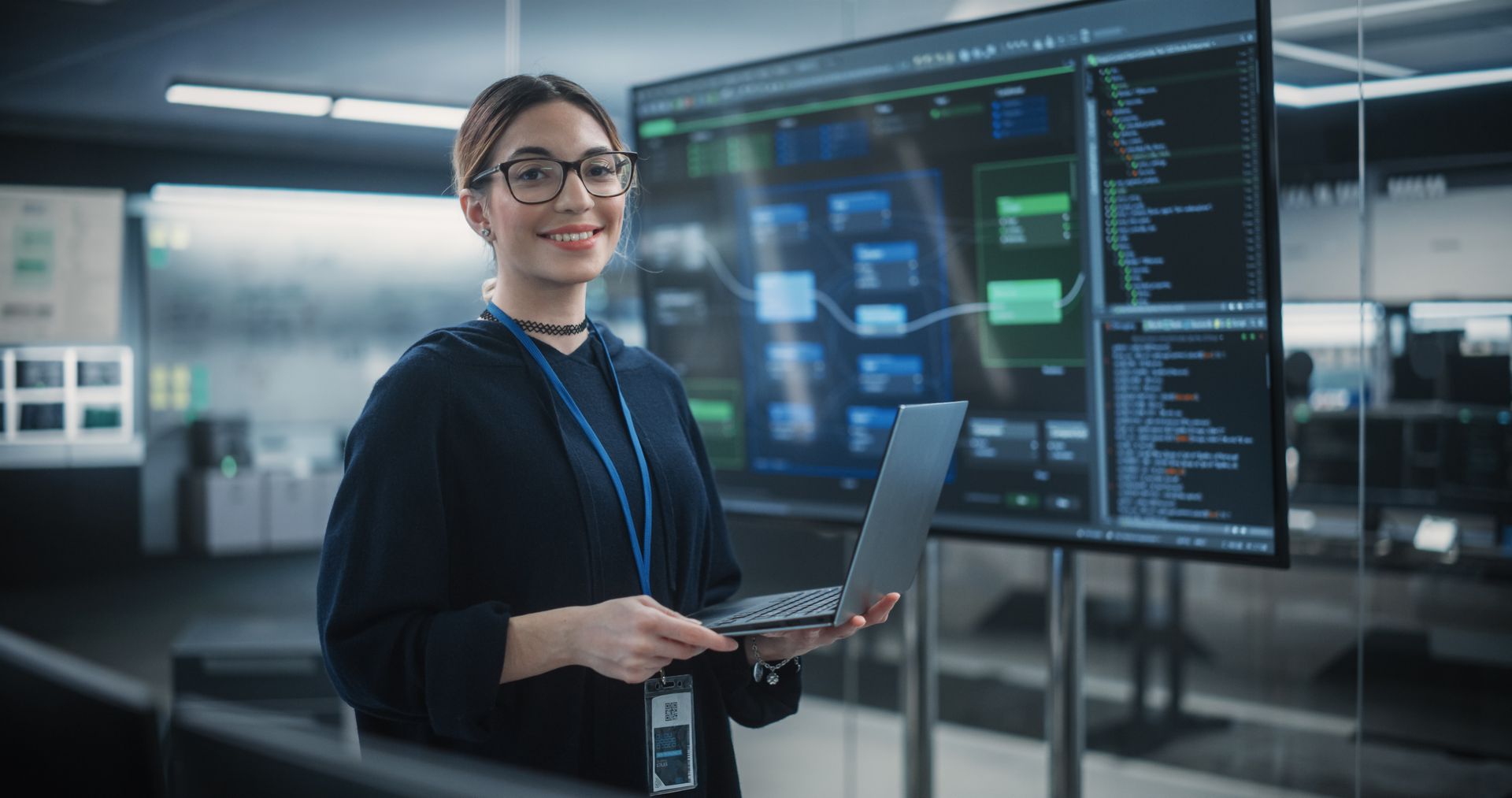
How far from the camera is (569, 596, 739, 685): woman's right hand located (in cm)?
125

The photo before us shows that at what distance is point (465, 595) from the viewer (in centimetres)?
142

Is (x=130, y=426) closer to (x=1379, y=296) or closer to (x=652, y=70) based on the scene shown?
(x=652, y=70)

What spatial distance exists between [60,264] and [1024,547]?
6.68m

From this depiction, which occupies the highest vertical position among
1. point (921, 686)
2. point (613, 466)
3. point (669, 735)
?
point (613, 466)

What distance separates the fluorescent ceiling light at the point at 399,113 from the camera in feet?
21.5

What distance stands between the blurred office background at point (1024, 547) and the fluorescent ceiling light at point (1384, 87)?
15 mm

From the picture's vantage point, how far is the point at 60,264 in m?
7.08

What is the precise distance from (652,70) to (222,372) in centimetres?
578

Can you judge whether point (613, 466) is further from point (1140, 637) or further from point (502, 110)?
point (1140, 637)

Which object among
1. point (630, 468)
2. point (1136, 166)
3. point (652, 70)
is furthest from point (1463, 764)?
point (652, 70)

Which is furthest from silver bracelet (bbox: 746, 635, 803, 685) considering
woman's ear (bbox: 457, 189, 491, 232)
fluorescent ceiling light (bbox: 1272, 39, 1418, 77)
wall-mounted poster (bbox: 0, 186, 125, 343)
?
wall-mounted poster (bbox: 0, 186, 125, 343)

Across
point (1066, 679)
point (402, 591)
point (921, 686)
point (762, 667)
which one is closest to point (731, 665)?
point (762, 667)

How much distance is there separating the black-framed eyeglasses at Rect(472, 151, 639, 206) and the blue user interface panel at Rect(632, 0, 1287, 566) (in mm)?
1031

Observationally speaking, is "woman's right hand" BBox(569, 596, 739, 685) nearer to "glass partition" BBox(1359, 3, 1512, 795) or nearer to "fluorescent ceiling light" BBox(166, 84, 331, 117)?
"glass partition" BBox(1359, 3, 1512, 795)
